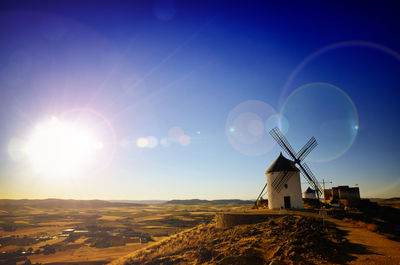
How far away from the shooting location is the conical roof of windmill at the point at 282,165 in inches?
1009

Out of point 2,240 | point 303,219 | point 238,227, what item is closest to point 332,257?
point 303,219

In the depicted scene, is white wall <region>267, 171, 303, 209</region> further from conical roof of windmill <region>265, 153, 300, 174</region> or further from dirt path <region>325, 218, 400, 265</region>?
dirt path <region>325, 218, 400, 265</region>

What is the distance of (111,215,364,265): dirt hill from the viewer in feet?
34.7

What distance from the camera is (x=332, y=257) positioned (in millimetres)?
9977

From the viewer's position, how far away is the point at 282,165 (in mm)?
26109

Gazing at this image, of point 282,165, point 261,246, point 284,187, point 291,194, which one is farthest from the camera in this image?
point 282,165

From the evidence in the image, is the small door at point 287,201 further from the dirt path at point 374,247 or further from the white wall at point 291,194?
the dirt path at point 374,247

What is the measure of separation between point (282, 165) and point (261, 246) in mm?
14977

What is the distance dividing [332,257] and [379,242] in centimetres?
387

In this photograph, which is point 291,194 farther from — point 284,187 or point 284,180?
point 284,180

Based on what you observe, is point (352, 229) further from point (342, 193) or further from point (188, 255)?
point (342, 193)

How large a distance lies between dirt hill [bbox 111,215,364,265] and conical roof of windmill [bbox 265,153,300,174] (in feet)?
29.2

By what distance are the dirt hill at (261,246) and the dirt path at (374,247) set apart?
1.70ft

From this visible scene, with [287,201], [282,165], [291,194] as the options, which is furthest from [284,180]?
[287,201]
